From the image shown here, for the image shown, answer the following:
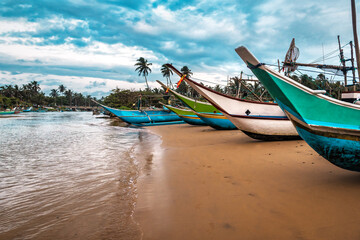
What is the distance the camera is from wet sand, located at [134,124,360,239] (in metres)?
2.68

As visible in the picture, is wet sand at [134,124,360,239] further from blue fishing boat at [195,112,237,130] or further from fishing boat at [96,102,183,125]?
fishing boat at [96,102,183,125]

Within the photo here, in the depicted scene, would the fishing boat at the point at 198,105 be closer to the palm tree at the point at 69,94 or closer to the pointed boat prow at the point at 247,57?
the pointed boat prow at the point at 247,57

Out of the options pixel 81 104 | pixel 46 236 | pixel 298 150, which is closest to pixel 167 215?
pixel 46 236

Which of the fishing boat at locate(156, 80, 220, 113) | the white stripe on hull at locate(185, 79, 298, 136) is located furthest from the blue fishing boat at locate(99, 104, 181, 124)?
the white stripe on hull at locate(185, 79, 298, 136)

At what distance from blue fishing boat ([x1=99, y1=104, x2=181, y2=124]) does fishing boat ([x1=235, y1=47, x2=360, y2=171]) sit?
21919 mm

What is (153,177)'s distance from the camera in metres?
5.23

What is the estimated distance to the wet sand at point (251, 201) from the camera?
8.79 feet

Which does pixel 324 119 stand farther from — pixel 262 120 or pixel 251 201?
pixel 262 120

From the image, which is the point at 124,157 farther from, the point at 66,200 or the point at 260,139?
the point at 260,139

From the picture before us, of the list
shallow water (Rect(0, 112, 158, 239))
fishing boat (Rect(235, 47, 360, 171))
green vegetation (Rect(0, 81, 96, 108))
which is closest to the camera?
shallow water (Rect(0, 112, 158, 239))

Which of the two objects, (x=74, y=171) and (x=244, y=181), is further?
(x=74, y=171)

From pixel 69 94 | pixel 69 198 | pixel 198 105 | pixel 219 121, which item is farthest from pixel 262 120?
pixel 69 94

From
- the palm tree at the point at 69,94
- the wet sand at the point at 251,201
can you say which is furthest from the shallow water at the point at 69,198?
the palm tree at the point at 69,94

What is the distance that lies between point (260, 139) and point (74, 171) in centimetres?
691
